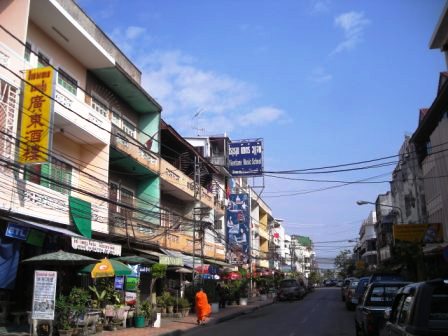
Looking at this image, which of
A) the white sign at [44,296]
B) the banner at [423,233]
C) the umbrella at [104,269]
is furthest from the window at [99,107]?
the banner at [423,233]

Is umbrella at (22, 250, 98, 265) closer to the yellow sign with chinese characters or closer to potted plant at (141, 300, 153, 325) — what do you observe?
the yellow sign with chinese characters

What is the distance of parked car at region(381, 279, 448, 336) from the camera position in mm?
5895

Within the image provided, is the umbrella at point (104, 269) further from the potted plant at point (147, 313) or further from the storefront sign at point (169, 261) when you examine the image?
the storefront sign at point (169, 261)

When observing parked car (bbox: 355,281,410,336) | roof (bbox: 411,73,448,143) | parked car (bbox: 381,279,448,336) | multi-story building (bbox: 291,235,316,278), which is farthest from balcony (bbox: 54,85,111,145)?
multi-story building (bbox: 291,235,316,278)

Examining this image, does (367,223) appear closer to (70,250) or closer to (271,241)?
(271,241)

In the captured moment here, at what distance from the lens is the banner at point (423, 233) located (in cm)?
3341

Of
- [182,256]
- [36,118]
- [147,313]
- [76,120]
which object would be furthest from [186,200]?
[36,118]

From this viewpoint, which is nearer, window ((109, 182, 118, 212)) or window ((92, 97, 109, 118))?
window ((109, 182, 118, 212))

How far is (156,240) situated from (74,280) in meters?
7.02

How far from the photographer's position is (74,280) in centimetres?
2067

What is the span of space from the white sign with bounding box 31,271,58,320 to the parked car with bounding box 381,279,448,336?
10064 mm

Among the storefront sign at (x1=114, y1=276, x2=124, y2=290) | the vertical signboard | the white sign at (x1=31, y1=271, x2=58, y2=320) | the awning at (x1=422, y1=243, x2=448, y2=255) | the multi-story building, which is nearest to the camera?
the white sign at (x1=31, y1=271, x2=58, y2=320)

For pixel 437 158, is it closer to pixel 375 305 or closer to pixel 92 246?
pixel 375 305

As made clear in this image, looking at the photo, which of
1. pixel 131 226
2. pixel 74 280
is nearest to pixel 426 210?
pixel 131 226
